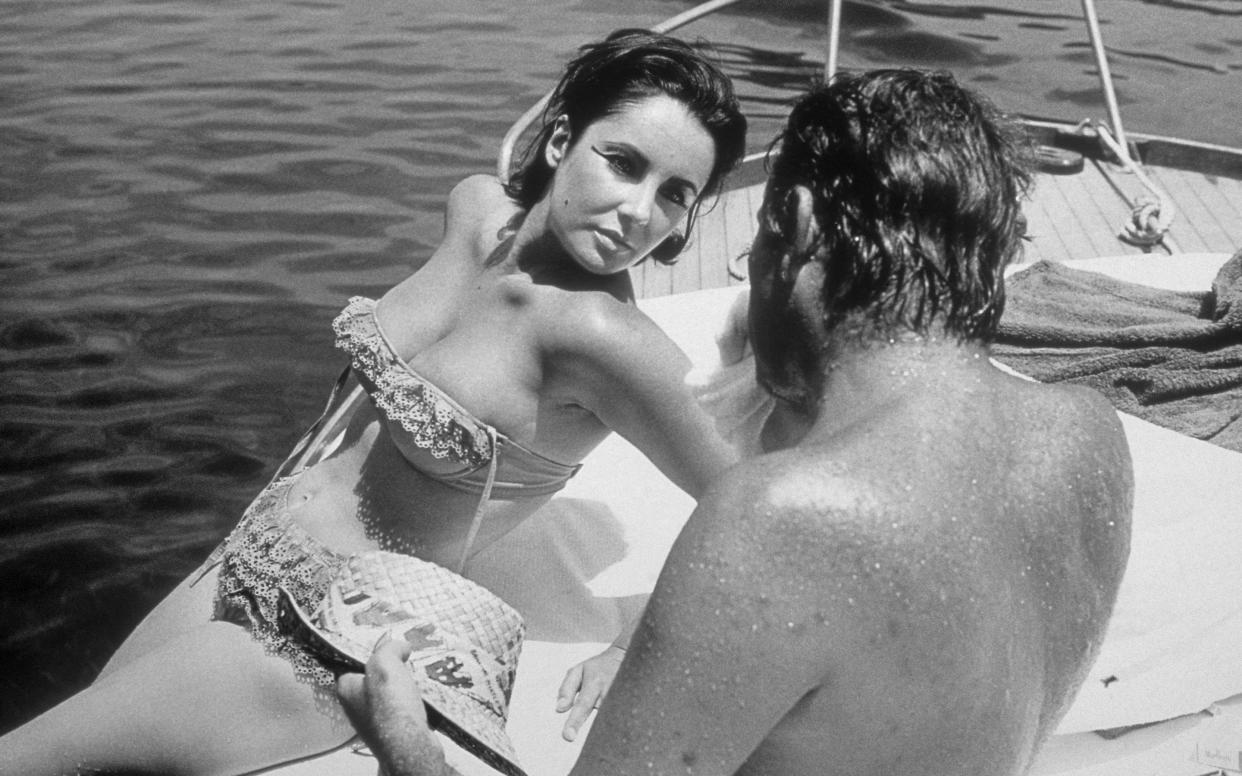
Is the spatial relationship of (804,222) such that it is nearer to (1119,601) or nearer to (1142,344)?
(1119,601)

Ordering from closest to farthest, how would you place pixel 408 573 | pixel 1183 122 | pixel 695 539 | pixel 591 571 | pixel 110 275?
pixel 695 539 → pixel 408 573 → pixel 591 571 → pixel 110 275 → pixel 1183 122

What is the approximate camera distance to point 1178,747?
2.21 m

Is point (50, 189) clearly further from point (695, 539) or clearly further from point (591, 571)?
point (695, 539)

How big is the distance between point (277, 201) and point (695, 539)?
19.0 feet

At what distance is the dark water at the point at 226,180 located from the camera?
3932mm

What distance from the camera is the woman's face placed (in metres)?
2.14

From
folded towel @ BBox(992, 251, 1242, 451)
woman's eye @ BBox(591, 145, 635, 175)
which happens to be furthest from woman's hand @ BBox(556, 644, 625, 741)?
folded towel @ BBox(992, 251, 1242, 451)

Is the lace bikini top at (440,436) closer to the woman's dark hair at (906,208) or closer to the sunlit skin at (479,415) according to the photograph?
the sunlit skin at (479,415)

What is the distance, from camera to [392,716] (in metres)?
1.37

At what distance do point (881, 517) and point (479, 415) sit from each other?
3.48 feet

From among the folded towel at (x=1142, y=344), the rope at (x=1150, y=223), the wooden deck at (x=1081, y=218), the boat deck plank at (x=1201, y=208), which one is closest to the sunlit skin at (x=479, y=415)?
the folded towel at (x=1142, y=344)

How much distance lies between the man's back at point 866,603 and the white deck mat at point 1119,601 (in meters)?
1.02

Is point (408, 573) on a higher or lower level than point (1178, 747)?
higher

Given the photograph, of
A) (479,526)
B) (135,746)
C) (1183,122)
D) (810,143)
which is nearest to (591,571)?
(479,526)
